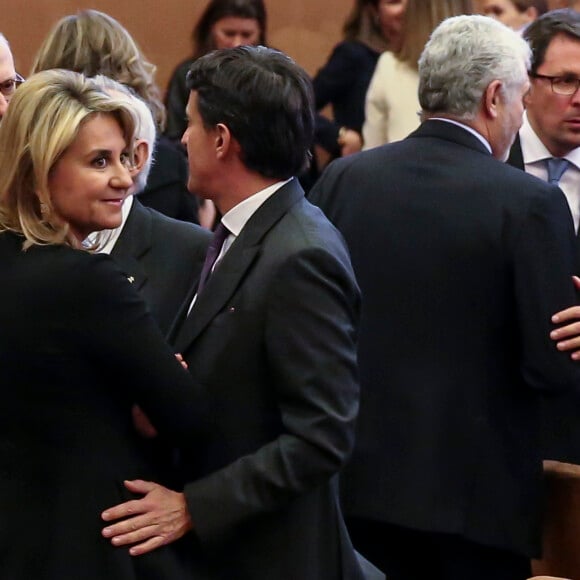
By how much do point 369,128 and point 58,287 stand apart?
3023 millimetres

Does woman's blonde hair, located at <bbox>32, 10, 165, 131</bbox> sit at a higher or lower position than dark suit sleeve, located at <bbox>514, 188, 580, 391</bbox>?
higher

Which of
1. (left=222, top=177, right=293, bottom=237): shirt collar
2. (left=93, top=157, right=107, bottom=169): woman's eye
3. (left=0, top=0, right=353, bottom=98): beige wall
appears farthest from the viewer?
(left=0, top=0, right=353, bottom=98): beige wall

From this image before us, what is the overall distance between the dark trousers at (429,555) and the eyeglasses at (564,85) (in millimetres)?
1262

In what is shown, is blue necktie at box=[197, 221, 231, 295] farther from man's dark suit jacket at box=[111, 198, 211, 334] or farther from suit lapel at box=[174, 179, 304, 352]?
man's dark suit jacket at box=[111, 198, 211, 334]

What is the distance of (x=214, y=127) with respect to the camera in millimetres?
2502

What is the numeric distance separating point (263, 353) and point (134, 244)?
772mm

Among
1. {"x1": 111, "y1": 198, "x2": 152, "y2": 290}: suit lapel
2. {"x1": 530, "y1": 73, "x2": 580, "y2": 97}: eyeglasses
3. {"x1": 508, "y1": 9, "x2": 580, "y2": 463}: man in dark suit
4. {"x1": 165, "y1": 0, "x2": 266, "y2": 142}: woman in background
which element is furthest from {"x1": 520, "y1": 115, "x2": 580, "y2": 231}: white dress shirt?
{"x1": 165, "y1": 0, "x2": 266, "y2": 142}: woman in background

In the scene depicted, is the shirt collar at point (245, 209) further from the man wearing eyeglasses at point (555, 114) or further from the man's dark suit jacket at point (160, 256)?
the man wearing eyeglasses at point (555, 114)

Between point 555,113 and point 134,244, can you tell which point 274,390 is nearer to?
point 134,244

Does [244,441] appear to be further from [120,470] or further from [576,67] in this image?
[576,67]

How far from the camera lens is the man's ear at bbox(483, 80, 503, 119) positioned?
3188mm

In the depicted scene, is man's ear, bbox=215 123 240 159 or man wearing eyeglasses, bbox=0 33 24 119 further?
man wearing eyeglasses, bbox=0 33 24 119

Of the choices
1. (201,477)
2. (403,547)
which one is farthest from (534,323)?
(201,477)

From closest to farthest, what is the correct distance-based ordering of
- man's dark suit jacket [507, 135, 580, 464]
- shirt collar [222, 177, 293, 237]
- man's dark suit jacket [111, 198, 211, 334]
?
1. shirt collar [222, 177, 293, 237]
2. man's dark suit jacket [111, 198, 211, 334]
3. man's dark suit jacket [507, 135, 580, 464]
